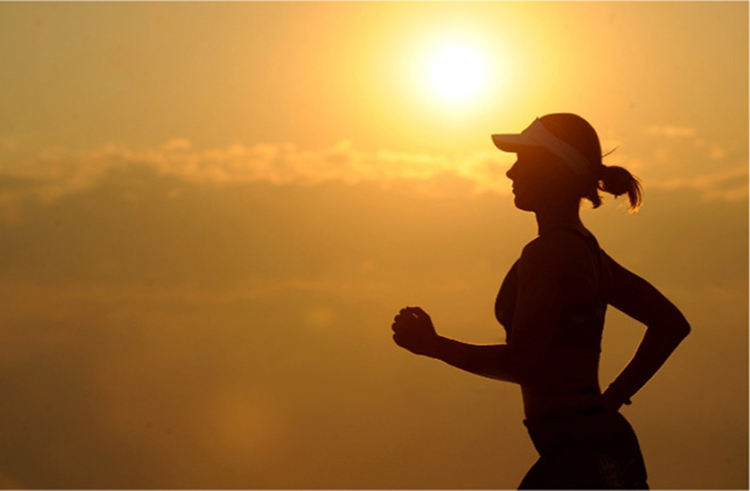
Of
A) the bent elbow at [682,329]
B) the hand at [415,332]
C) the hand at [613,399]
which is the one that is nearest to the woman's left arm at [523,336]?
the hand at [415,332]

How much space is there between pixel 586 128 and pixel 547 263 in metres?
0.77

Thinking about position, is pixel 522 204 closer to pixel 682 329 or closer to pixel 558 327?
pixel 558 327

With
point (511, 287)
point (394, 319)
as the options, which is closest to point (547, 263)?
point (511, 287)

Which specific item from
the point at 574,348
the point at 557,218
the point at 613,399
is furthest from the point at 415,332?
the point at 613,399

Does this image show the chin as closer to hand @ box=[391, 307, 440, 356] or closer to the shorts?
hand @ box=[391, 307, 440, 356]

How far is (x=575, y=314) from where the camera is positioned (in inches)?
215

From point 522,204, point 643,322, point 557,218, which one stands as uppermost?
point 522,204

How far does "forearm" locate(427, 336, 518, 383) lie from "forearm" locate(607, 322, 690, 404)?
0.88 metres

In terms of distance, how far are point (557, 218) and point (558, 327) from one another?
0.55 metres

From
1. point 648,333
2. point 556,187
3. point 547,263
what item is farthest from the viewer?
point 648,333

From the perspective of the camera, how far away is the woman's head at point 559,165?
19.0 feet

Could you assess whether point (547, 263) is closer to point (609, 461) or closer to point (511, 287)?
point (511, 287)

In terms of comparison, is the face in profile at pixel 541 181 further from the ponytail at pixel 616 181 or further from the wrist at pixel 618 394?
the wrist at pixel 618 394

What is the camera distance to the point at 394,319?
18.4 ft
